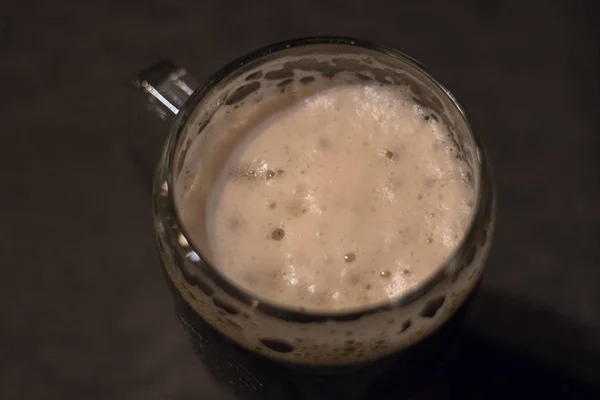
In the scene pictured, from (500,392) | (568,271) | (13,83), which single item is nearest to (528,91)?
(568,271)

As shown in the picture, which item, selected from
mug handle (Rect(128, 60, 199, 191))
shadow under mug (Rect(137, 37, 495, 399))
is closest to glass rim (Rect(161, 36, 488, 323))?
shadow under mug (Rect(137, 37, 495, 399))

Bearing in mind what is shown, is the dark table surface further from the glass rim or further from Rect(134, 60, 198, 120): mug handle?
the glass rim

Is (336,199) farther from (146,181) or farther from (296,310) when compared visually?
(146,181)

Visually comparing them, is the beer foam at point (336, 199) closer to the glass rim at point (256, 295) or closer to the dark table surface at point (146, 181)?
the glass rim at point (256, 295)

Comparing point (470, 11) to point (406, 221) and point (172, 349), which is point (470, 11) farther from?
point (172, 349)

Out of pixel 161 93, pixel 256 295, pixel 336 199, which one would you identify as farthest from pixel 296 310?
pixel 161 93
